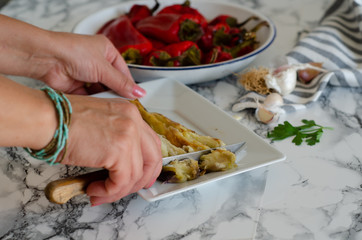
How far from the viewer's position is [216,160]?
109cm

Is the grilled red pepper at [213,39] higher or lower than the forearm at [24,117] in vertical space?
lower

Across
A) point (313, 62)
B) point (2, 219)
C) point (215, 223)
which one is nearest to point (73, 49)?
point (2, 219)

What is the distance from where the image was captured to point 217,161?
1.09 meters

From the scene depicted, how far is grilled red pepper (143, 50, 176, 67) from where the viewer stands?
1.57 m

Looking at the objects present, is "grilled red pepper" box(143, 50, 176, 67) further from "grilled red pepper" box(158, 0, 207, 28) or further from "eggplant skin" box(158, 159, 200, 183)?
"eggplant skin" box(158, 159, 200, 183)

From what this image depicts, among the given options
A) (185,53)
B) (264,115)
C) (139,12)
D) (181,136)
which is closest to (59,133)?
(181,136)

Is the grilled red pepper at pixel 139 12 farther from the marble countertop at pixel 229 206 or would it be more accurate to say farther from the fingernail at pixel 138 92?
the marble countertop at pixel 229 206

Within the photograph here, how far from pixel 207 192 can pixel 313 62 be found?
0.79 metres

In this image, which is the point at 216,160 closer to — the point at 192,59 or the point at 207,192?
the point at 207,192

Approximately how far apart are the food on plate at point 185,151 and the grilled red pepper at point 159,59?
299mm

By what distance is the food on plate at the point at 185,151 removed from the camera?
105 cm

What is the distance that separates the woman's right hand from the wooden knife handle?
0.02m

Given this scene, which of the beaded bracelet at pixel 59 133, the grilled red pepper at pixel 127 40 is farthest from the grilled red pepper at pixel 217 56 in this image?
the beaded bracelet at pixel 59 133

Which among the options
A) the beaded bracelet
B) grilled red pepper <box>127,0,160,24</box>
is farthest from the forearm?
grilled red pepper <box>127,0,160,24</box>
